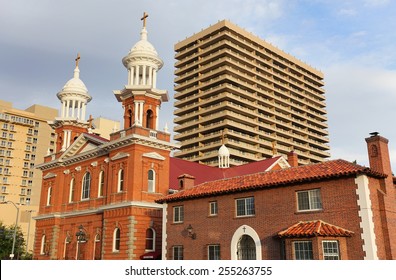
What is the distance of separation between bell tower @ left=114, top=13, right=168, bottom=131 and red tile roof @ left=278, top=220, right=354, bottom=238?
19.2m

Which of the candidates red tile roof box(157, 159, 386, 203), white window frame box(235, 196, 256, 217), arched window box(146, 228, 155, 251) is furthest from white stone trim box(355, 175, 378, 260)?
arched window box(146, 228, 155, 251)

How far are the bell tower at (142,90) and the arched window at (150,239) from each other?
368 inches

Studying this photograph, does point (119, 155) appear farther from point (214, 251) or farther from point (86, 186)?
point (214, 251)

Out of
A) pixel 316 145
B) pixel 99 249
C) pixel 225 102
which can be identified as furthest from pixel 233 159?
pixel 99 249

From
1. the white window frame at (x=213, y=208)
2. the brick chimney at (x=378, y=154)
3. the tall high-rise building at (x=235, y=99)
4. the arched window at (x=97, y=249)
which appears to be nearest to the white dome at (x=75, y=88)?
the arched window at (x=97, y=249)

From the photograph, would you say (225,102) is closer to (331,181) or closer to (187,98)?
(187,98)

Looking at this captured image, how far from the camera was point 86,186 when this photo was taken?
137ft

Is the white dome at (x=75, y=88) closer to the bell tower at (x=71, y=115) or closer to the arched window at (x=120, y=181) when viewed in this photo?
the bell tower at (x=71, y=115)

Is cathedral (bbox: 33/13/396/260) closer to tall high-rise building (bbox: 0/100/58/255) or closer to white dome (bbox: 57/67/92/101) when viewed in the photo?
white dome (bbox: 57/67/92/101)

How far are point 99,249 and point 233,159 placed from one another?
5459cm

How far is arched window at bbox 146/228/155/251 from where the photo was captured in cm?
3504

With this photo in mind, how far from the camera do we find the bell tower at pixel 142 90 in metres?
39.0

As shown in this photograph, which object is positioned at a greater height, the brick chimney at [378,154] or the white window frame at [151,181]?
the white window frame at [151,181]
